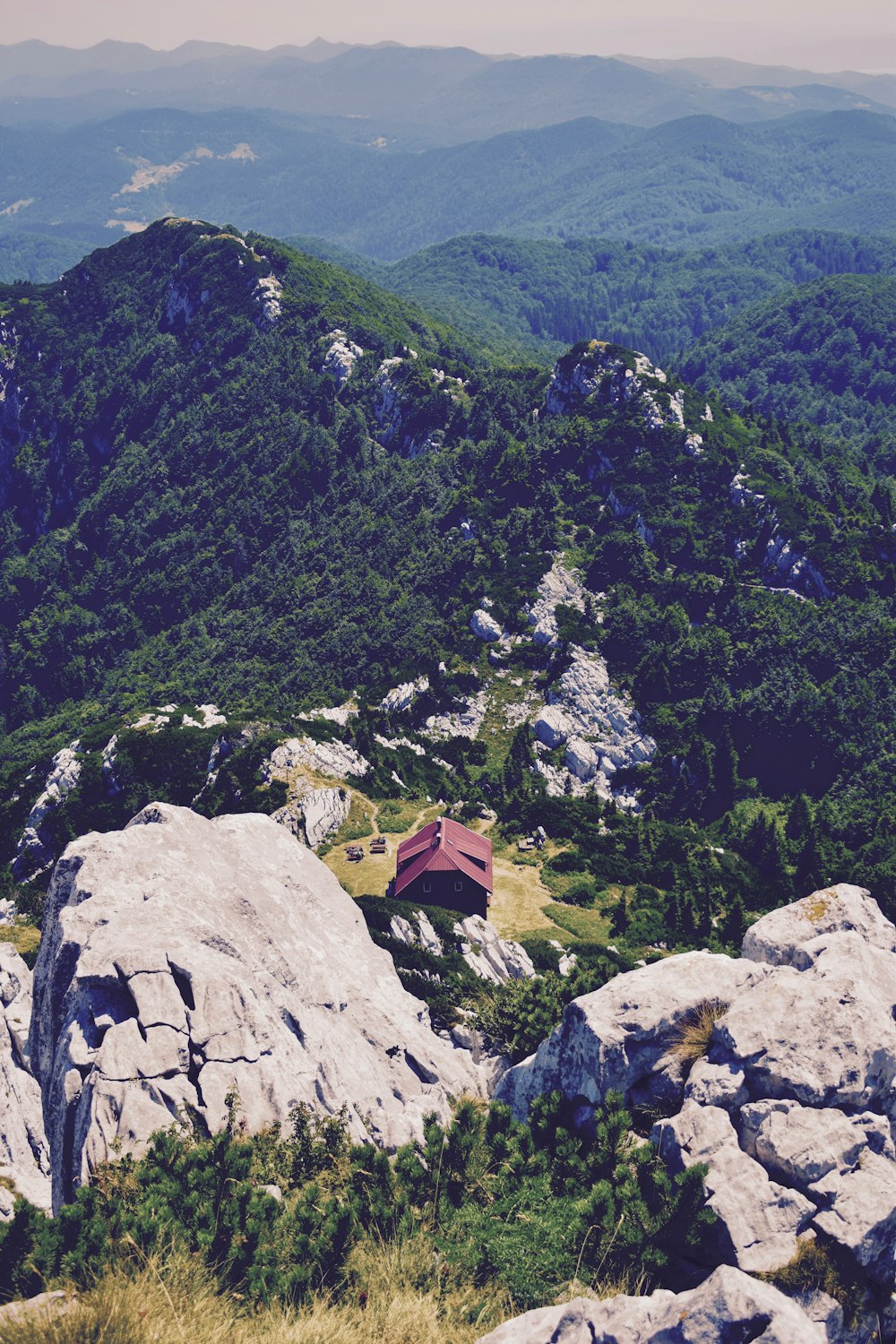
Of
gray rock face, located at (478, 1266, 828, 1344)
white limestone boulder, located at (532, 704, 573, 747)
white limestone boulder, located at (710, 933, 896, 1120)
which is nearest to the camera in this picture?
gray rock face, located at (478, 1266, 828, 1344)

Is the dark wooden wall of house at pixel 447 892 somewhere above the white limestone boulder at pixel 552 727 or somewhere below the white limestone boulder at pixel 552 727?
above

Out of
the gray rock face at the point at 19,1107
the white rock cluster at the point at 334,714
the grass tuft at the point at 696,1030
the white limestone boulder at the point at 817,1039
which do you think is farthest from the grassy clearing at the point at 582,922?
the white limestone boulder at the point at 817,1039

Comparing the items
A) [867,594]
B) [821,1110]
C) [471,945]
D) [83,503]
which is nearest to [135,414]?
[83,503]

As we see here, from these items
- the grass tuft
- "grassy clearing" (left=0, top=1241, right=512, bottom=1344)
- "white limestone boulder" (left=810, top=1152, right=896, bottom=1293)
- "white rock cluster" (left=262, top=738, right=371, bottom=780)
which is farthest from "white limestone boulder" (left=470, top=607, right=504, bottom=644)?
"grassy clearing" (left=0, top=1241, right=512, bottom=1344)

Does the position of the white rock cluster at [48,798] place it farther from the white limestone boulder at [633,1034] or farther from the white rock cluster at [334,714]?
the white limestone boulder at [633,1034]

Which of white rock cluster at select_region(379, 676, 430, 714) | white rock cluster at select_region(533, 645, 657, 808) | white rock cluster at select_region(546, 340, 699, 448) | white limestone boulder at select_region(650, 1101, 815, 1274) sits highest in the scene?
white rock cluster at select_region(546, 340, 699, 448)

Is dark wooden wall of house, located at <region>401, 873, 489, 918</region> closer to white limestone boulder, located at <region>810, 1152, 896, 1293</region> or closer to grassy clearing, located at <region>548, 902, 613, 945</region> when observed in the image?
grassy clearing, located at <region>548, 902, 613, 945</region>
